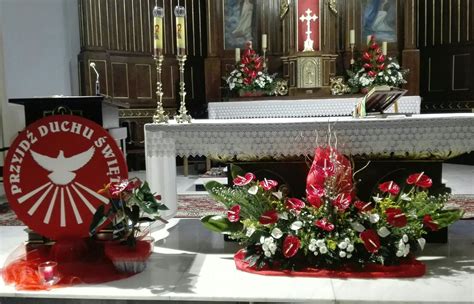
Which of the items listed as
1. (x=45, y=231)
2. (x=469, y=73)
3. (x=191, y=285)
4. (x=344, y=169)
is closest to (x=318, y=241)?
(x=344, y=169)

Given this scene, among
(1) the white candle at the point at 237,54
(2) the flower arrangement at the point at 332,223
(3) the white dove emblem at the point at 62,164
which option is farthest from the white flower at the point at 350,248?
(1) the white candle at the point at 237,54

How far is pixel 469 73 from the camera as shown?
7.58 metres

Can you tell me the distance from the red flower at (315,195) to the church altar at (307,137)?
0.37m

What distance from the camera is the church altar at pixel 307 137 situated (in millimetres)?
3105

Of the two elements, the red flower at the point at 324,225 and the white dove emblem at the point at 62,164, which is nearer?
the red flower at the point at 324,225

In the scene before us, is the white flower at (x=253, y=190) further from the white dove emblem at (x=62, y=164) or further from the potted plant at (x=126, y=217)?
the white dove emblem at (x=62, y=164)

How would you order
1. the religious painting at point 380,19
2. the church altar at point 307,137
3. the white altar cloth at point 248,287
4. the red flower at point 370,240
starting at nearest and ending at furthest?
the white altar cloth at point 248,287
the red flower at point 370,240
the church altar at point 307,137
the religious painting at point 380,19

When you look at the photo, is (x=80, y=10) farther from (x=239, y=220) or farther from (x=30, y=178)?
(x=239, y=220)

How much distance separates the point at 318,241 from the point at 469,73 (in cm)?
600

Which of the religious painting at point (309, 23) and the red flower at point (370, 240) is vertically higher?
the religious painting at point (309, 23)

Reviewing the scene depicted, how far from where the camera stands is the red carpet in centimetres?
450

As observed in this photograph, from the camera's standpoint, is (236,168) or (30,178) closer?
(30,178)

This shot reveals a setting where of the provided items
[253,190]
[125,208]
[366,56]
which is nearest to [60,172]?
[125,208]

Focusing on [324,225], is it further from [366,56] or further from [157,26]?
[366,56]
